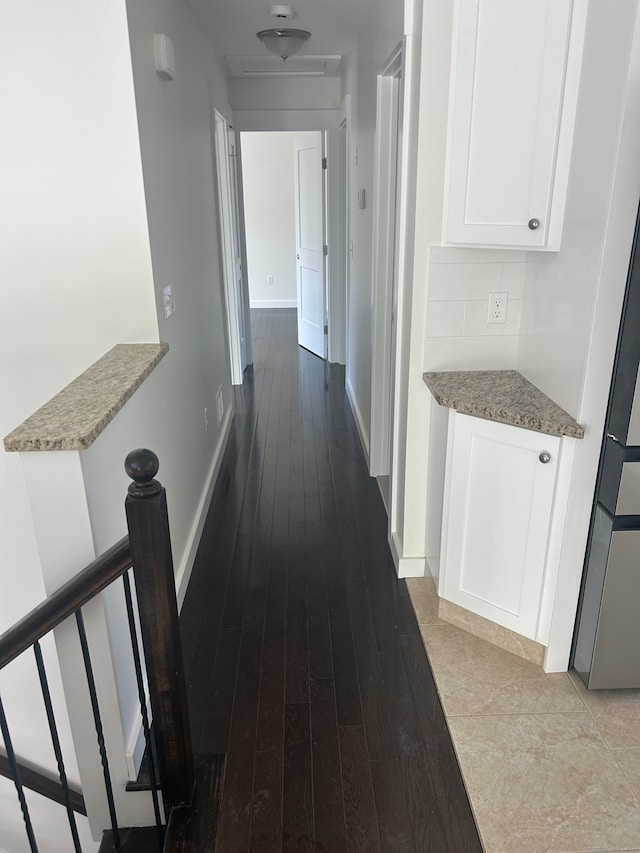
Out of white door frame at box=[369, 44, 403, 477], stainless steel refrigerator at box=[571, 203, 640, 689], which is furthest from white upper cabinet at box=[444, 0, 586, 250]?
white door frame at box=[369, 44, 403, 477]

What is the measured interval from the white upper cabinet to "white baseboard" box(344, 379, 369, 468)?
204cm

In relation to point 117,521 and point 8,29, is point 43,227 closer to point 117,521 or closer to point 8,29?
point 8,29

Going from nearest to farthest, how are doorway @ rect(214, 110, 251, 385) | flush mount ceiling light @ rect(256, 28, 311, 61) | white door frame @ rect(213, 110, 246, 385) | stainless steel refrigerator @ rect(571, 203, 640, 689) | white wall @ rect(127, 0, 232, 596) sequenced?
stainless steel refrigerator @ rect(571, 203, 640, 689)
white wall @ rect(127, 0, 232, 596)
flush mount ceiling light @ rect(256, 28, 311, 61)
white door frame @ rect(213, 110, 246, 385)
doorway @ rect(214, 110, 251, 385)

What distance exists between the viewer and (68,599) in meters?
A: 1.41

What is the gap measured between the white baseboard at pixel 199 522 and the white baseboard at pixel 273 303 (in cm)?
484

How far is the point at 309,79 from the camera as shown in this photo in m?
5.50

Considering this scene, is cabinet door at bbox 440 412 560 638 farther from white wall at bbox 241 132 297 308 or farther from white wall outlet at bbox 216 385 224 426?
white wall at bbox 241 132 297 308

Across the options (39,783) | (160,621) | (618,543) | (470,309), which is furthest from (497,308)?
(39,783)

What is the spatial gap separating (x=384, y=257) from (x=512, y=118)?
1.33 meters

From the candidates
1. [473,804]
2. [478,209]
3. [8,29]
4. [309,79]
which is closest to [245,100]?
[309,79]

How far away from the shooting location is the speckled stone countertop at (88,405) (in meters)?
1.43

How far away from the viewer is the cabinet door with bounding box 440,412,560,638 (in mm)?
2096

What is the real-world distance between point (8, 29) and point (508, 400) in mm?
2018

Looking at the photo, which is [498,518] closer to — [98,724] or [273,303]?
[98,724]
